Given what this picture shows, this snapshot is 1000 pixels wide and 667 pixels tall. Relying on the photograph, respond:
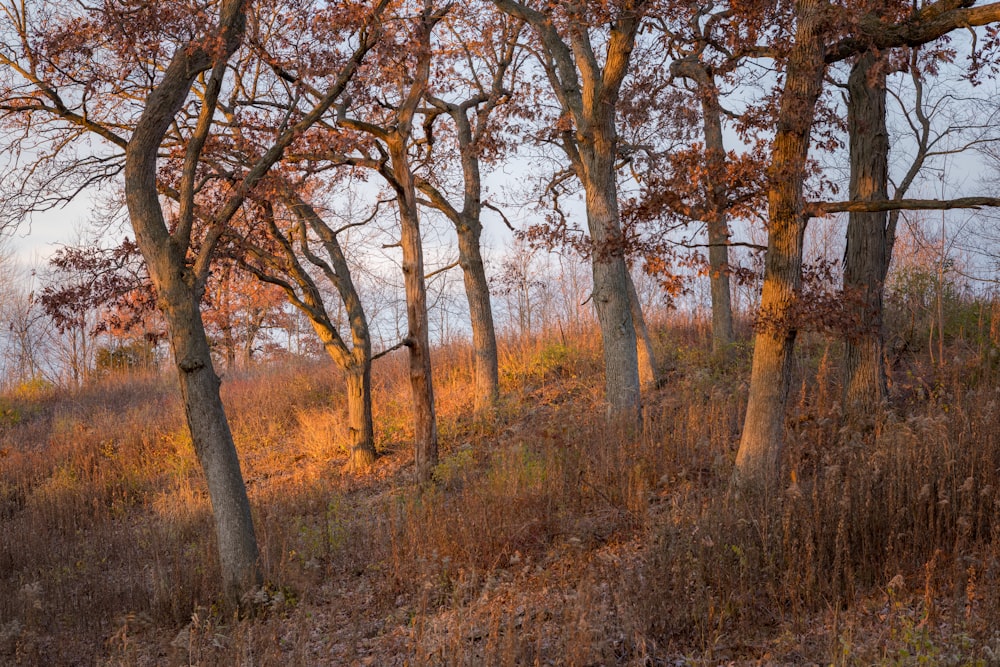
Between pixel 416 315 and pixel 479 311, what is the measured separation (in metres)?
4.23

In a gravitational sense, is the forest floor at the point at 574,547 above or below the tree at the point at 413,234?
below

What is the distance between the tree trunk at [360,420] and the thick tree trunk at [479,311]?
246 cm

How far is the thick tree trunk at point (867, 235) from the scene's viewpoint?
9.73m

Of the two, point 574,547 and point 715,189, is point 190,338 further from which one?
point 715,189

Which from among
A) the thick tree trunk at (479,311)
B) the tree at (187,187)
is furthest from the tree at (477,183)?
the tree at (187,187)

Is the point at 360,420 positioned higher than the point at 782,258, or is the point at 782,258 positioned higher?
the point at 782,258

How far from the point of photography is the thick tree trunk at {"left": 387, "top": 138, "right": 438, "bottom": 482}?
10969mm

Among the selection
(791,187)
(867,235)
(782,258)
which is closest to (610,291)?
(867,235)

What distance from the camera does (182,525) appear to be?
34.1 feet

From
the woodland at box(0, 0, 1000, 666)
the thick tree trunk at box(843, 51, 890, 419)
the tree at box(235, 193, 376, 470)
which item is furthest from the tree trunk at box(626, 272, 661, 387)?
the tree at box(235, 193, 376, 470)

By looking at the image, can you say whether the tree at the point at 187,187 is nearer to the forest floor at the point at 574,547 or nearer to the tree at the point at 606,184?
the forest floor at the point at 574,547

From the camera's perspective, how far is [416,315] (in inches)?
432

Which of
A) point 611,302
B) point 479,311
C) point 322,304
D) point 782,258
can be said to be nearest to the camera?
point 782,258

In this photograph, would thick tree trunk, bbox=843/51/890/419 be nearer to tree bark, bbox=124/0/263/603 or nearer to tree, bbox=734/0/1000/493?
tree, bbox=734/0/1000/493
